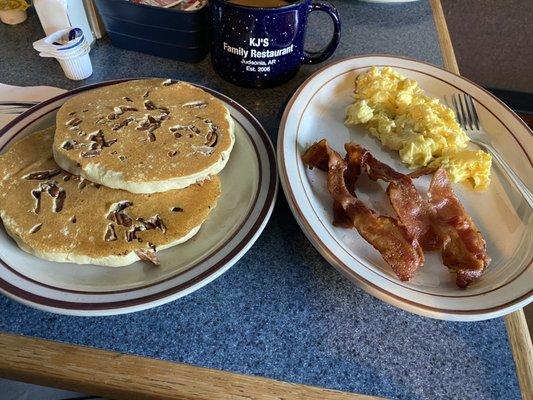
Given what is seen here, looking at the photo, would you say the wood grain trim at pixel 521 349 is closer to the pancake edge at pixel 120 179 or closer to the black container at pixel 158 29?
the pancake edge at pixel 120 179

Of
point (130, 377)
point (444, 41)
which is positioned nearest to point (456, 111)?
point (444, 41)

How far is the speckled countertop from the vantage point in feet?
2.07

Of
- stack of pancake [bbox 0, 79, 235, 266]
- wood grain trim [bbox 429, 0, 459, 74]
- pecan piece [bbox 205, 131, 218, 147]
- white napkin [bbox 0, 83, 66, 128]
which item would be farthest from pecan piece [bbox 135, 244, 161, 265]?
wood grain trim [bbox 429, 0, 459, 74]

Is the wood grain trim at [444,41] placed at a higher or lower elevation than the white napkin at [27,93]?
lower

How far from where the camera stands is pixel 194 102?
84cm

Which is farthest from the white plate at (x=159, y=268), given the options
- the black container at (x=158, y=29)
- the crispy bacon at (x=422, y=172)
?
the black container at (x=158, y=29)

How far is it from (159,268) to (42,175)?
257 mm

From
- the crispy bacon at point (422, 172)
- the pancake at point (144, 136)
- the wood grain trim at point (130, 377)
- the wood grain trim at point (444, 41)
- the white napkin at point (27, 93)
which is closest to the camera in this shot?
the wood grain trim at point (130, 377)

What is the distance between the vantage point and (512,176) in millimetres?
873

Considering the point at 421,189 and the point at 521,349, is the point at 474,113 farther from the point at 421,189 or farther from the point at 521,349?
the point at 521,349

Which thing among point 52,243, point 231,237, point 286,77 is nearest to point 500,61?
point 286,77

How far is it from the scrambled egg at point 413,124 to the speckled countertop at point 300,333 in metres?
0.28

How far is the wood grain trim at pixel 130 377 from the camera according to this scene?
60 cm

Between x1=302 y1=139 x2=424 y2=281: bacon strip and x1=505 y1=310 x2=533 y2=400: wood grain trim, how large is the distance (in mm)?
179
